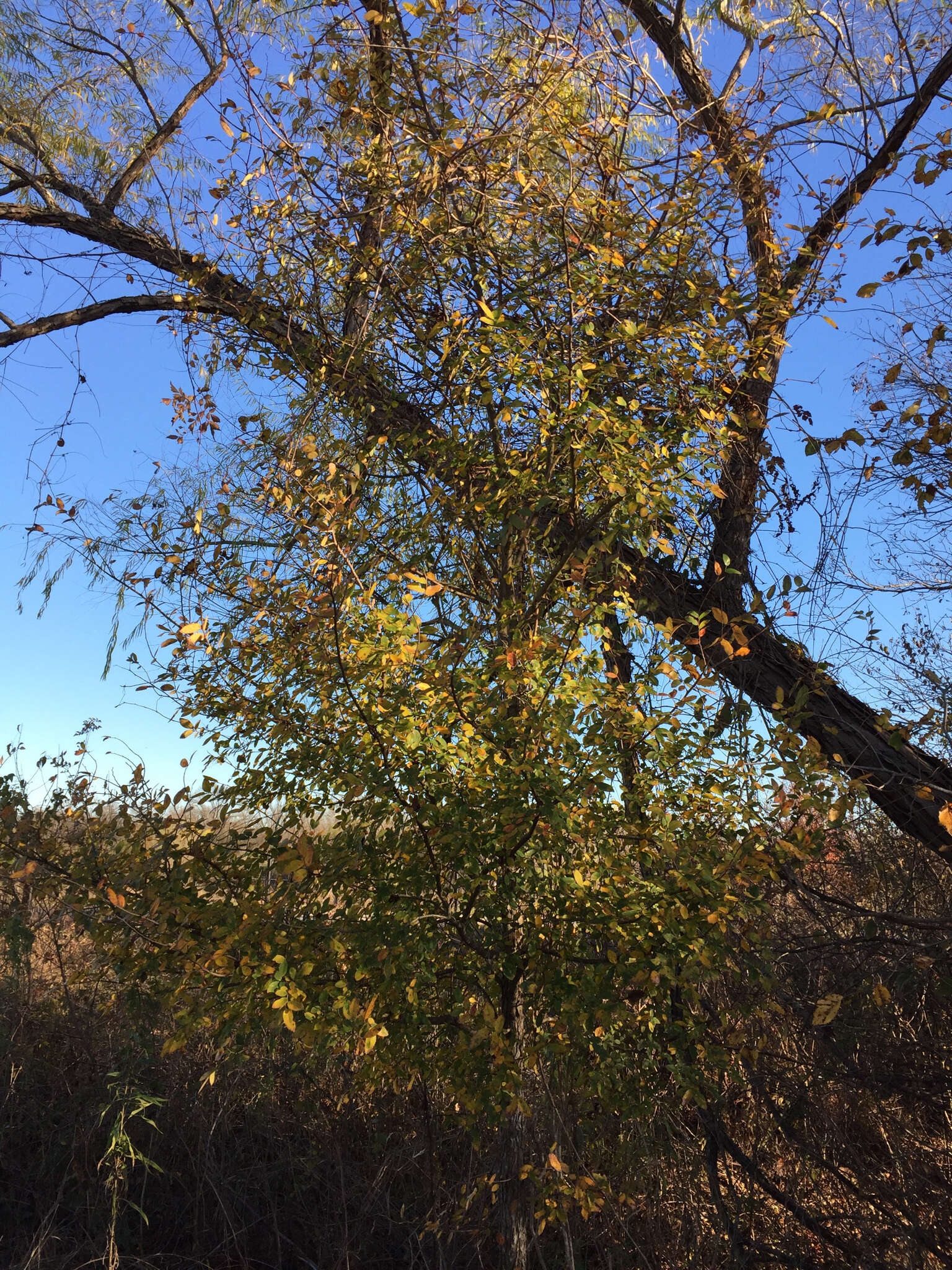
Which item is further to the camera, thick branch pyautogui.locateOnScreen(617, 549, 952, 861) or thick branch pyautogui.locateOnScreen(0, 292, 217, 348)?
thick branch pyautogui.locateOnScreen(0, 292, 217, 348)

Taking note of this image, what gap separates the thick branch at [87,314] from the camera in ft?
17.8

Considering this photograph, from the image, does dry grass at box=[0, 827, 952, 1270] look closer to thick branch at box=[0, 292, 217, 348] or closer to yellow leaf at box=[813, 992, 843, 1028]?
yellow leaf at box=[813, 992, 843, 1028]

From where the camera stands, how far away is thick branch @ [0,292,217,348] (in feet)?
17.8

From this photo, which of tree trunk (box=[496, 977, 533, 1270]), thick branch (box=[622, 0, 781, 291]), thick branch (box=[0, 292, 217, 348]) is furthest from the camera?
thick branch (box=[0, 292, 217, 348])

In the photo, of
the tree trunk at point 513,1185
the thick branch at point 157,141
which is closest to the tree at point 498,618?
the tree trunk at point 513,1185

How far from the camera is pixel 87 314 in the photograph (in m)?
5.53

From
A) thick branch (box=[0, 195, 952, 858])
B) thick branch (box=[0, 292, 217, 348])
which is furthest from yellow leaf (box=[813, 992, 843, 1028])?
thick branch (box=[0, 292, 217, 348])

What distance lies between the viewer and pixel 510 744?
249 centimetres

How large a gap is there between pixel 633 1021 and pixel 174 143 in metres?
6.06

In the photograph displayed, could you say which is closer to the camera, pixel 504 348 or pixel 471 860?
pixel 471 860

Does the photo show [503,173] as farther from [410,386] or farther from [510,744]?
A: [510,744]

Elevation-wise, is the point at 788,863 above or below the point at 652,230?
below

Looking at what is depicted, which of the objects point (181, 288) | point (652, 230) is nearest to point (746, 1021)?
point (652, 230)

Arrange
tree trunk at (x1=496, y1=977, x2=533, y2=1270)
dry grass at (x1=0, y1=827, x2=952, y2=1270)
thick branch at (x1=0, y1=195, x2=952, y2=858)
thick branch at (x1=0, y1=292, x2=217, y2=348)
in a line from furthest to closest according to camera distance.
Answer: thick branch at (x1=0, y1=292, x2=217, y2=348), thick branch at (x1=0, y1=195, x2=952, y2=858), dry grass at (x1=0, y1=827, x2=952, y2=1270), tree trunk at (x1=496, y1=977, x2=533, y2=1270)
